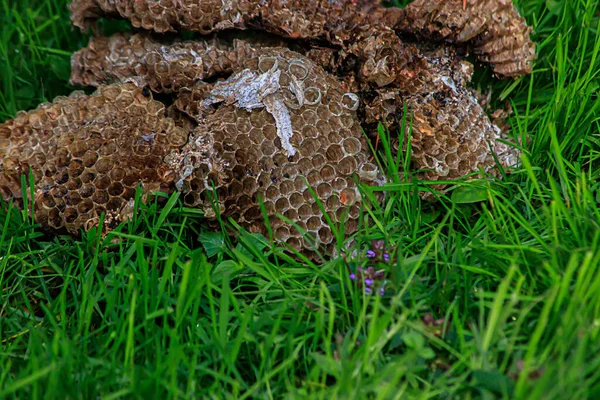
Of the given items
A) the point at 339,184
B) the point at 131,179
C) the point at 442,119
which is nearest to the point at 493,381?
the point at 339,184

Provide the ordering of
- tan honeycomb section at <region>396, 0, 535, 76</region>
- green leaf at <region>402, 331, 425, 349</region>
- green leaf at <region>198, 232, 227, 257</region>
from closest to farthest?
green leaf at <region>402, 331, 425, 349</region>
green leaf at <region>198, 232, 227, 257</region>
tan honeycomb section at <region>396, 0, 535, 76</region>

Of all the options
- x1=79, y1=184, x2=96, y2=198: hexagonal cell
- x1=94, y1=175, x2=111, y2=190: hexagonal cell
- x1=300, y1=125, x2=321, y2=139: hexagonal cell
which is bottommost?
x1=79, y1=184, x2=96, y2=198: hexagonal cell

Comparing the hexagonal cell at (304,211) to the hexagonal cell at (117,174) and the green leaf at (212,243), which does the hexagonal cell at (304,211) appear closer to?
the green leaf at (212,243)

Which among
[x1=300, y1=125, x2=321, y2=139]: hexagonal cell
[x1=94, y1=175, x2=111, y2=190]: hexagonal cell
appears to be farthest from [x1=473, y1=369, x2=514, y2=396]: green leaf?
[x1=94, y1=175, x2=111, y2=190]: hexagonal cell

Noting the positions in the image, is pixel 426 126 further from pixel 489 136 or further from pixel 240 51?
pixel 240 51

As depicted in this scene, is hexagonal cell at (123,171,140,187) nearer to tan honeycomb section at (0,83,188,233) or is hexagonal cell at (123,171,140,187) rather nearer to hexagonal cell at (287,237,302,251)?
tan honeycomb section at (0,83,188,233)

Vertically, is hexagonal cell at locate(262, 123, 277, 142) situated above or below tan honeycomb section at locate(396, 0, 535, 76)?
below
